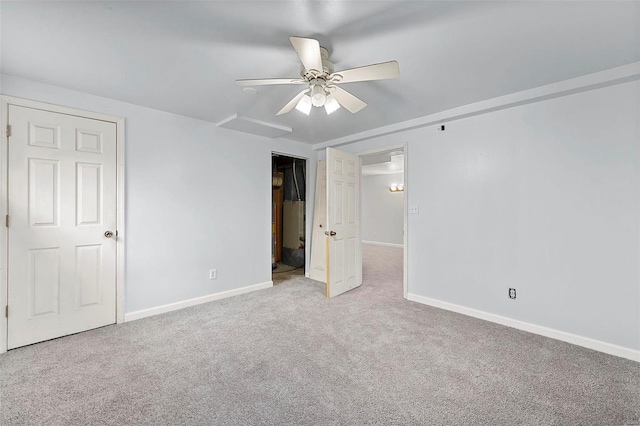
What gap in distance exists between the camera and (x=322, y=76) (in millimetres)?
1923

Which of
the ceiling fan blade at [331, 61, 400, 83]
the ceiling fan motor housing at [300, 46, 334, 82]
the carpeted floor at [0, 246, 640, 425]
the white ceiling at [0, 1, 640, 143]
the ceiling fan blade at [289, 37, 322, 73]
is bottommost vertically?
the carpeted floor at [0, 246, 640, 425]

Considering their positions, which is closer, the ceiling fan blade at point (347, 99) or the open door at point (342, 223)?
the ceiling fan blade at point (347, 99)

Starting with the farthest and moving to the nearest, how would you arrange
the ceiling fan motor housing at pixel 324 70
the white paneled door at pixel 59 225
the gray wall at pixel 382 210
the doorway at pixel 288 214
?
1. the gray wall at pixel 382 210
2. the doorway at pixel 288 214
3. the white paneled door at pixel 59 225
4. the ceiling fan motor housing at pixel 324 70

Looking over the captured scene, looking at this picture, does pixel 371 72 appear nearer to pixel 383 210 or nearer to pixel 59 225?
pixel 59 225

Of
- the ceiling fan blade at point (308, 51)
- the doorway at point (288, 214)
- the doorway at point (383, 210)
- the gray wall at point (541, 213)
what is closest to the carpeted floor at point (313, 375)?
the gray wall at point (541, 213)

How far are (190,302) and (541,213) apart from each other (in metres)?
4.00

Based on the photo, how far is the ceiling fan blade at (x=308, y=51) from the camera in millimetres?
1488

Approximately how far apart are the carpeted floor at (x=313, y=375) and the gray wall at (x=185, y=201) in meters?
0.54

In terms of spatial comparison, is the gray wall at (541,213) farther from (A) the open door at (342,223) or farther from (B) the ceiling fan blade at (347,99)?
(B) the ceiling fan blade at (347,99)

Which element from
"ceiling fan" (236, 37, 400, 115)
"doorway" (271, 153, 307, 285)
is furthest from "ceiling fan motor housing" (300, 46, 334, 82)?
"doorway" (271, 153, 307, 285)

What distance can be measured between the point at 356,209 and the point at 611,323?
290 cm

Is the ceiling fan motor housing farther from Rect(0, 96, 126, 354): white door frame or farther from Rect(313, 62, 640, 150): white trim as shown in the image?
Rect(0, 96, 126, 354): white door frame

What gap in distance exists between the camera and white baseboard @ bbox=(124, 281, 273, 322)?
2.96 m

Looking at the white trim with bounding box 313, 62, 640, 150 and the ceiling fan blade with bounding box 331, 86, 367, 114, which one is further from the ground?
the white trim with bounding box 313, 62, 640, 150
